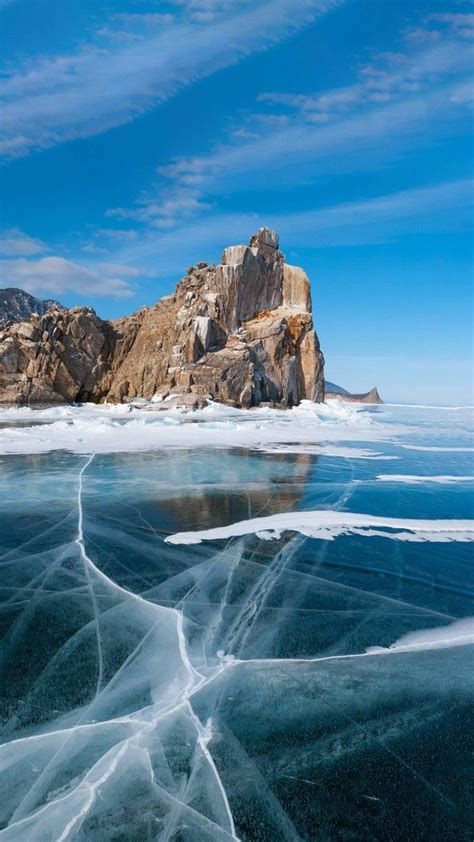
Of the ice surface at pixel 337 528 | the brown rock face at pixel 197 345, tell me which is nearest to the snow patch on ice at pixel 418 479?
the ice surface at pixel 337 528

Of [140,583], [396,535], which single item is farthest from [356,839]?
[396,535]

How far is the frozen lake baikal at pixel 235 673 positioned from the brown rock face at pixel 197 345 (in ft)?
118

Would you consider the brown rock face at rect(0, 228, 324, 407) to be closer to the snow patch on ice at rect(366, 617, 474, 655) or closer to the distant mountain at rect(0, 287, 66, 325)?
the snow patch on ice at rect(366, 617, 474, 655)

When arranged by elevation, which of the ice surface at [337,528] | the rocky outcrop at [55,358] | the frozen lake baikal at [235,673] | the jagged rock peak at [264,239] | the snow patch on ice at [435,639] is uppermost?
the jagged rock peak at [264,239]

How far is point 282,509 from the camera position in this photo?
25.0 feet

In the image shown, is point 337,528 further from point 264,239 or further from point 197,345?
point 264,239

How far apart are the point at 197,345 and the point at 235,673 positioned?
4466cm

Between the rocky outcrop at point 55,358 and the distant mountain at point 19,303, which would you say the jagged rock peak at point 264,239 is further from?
the distant mountain at point 19,303

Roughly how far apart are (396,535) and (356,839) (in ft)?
14.9

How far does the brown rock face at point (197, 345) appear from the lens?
150 feet

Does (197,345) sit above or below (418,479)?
above

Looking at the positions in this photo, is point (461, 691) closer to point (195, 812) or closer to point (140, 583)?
point (195, 812)

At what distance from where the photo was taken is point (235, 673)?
124 inches

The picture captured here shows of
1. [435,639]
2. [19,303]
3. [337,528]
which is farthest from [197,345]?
[19,303]
